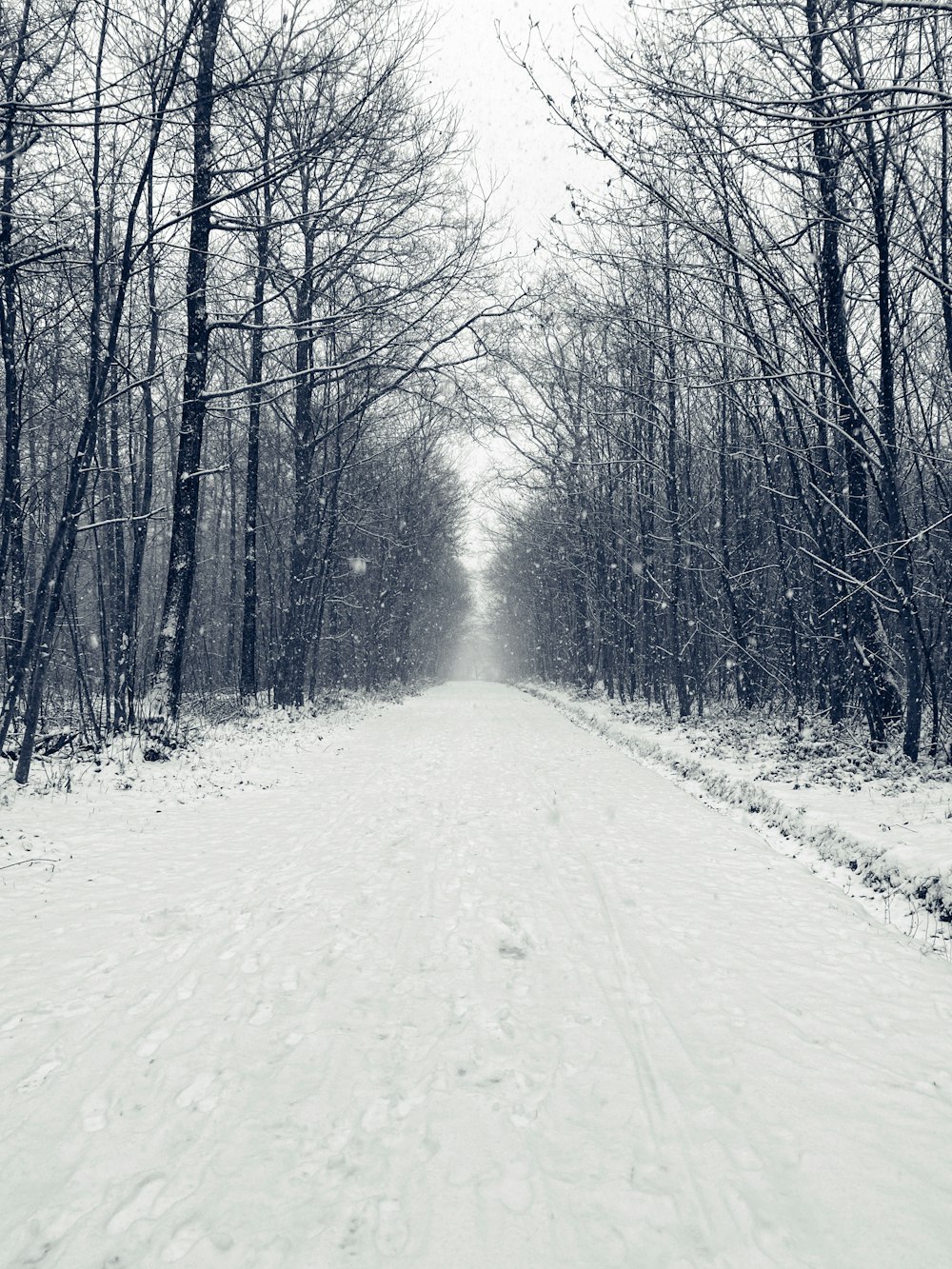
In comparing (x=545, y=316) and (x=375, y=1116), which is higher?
(x=545, y=316)

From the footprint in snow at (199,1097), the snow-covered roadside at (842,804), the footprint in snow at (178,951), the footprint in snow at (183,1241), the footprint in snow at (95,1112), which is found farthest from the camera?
the snow-covered roadside at (842,804)

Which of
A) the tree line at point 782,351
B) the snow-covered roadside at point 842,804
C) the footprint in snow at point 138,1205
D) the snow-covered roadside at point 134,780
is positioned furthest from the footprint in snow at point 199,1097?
the tree line at point 782,351

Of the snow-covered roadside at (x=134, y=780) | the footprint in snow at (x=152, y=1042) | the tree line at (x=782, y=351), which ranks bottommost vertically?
the footprint in snow at (x=152, y=1042)

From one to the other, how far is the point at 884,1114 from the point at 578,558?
29943 millimetres

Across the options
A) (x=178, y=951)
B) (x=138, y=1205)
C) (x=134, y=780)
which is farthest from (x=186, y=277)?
(x=138, y=1205)

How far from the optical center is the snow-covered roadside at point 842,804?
562cm

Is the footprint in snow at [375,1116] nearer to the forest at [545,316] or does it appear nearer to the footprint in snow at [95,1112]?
the footprint in snow at [95,1112]

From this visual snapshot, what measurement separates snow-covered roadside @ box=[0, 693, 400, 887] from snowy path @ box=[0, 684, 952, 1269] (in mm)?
1061

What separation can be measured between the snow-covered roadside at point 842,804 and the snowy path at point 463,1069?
557mm

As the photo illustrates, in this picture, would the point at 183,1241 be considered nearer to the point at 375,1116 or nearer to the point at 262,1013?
the point at 375,1116

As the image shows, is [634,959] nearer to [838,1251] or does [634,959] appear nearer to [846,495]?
[838,1251]

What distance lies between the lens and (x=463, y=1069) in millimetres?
3213

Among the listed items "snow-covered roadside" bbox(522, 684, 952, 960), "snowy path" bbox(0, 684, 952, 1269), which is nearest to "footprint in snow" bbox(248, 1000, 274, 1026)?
"snowy path" bbox(0, 684, 952, 1269)

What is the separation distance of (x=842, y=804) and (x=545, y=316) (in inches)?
320
